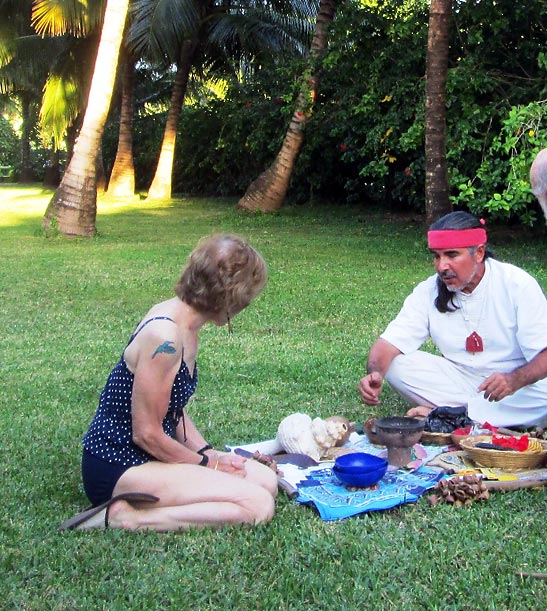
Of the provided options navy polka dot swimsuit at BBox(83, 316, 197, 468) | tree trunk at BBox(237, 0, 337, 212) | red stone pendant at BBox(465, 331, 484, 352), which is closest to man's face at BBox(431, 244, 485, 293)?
red stone pendant at BBox(465, 331, 484, 352)

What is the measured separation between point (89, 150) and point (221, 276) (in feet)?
41.0

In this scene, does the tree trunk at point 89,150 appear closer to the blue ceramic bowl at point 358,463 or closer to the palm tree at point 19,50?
the palm tree at point 19,50

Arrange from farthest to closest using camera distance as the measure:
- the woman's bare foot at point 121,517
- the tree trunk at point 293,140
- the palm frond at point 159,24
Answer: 1. the palm frond at point 159,24
2. the tree trunk at point 293,140
3. the woman's bare foot at point 121,517

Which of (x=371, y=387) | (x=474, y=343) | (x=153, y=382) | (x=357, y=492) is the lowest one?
(x=357, y=492)

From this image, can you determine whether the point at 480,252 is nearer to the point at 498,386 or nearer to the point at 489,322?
the point at 489,322

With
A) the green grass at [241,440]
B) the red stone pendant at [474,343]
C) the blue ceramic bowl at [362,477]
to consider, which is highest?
the red stone pendant at [474,343]

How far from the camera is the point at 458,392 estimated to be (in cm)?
546

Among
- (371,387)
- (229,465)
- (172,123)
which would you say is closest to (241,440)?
(371,387)

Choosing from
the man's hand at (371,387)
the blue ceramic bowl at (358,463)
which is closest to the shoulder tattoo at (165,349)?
the blue ceramic bowl at (358,463)

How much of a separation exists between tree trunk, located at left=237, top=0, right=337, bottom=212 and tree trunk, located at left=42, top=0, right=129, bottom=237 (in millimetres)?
4268

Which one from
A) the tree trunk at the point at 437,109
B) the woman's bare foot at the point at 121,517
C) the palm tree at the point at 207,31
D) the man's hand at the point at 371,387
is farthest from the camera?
the palm tree at the point at 207,31

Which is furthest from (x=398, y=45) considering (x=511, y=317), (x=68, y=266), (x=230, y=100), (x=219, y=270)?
(x=219, y=270)

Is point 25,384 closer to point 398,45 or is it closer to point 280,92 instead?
point 398,45

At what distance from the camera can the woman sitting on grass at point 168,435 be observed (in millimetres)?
3574
